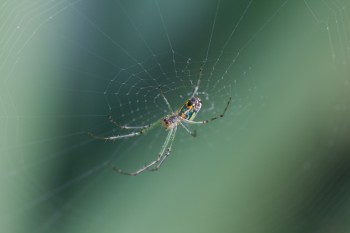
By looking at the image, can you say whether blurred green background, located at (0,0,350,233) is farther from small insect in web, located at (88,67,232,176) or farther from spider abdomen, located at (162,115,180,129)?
spider abdomen, located at (162,115,180,129)

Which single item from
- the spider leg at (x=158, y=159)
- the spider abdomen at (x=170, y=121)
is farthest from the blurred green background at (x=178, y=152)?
the spider abdomen at (x=170, y=121)

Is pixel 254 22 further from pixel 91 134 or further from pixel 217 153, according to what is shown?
pixel 91 134

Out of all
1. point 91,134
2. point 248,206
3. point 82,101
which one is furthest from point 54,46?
point 248,206

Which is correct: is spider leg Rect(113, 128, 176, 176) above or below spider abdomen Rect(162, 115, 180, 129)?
above

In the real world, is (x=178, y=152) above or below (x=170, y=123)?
above

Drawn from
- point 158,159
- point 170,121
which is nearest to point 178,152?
point 158,159

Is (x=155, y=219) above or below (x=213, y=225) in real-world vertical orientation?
above

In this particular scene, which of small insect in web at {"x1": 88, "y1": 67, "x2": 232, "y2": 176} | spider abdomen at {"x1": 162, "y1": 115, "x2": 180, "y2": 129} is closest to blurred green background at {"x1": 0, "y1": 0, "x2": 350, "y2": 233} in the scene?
small insect in web at {"x1": 88, "y1": 67, "x2": 232, "y2": 176}

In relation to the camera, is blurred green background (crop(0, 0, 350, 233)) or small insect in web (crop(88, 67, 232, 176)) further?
small insect in web (crop(88, 67, 232, 176))

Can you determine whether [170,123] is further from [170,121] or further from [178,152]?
[178,152]
